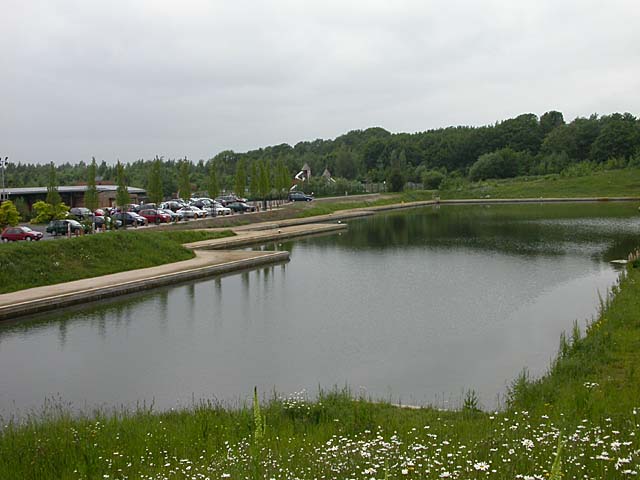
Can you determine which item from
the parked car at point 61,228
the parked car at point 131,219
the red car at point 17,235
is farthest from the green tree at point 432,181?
the red car at point 17,235

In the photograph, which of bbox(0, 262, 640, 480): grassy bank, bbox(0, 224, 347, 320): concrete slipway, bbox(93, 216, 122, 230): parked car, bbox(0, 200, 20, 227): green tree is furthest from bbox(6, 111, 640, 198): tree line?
bbox(0, 262, 640, 480): grassy bank

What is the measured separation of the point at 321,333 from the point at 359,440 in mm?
9534

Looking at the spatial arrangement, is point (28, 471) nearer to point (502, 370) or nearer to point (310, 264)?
point (502, 370)

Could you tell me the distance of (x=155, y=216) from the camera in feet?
151

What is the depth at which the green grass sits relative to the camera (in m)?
80.3

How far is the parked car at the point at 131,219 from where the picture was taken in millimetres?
42938

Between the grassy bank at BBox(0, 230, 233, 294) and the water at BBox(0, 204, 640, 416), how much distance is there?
3.38 meters

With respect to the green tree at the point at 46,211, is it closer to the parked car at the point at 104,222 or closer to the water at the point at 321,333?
the parked car at the point at 104,222

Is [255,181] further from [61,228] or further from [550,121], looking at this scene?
[550,121]

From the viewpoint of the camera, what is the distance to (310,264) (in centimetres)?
3181

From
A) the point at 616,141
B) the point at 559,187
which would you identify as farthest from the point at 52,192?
the point at 616,141

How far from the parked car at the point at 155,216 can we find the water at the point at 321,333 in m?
17.4

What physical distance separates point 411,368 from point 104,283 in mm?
13586

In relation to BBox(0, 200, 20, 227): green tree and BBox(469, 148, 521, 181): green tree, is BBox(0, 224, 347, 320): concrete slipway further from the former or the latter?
BBox(469, 148, 521, 181): green tree
